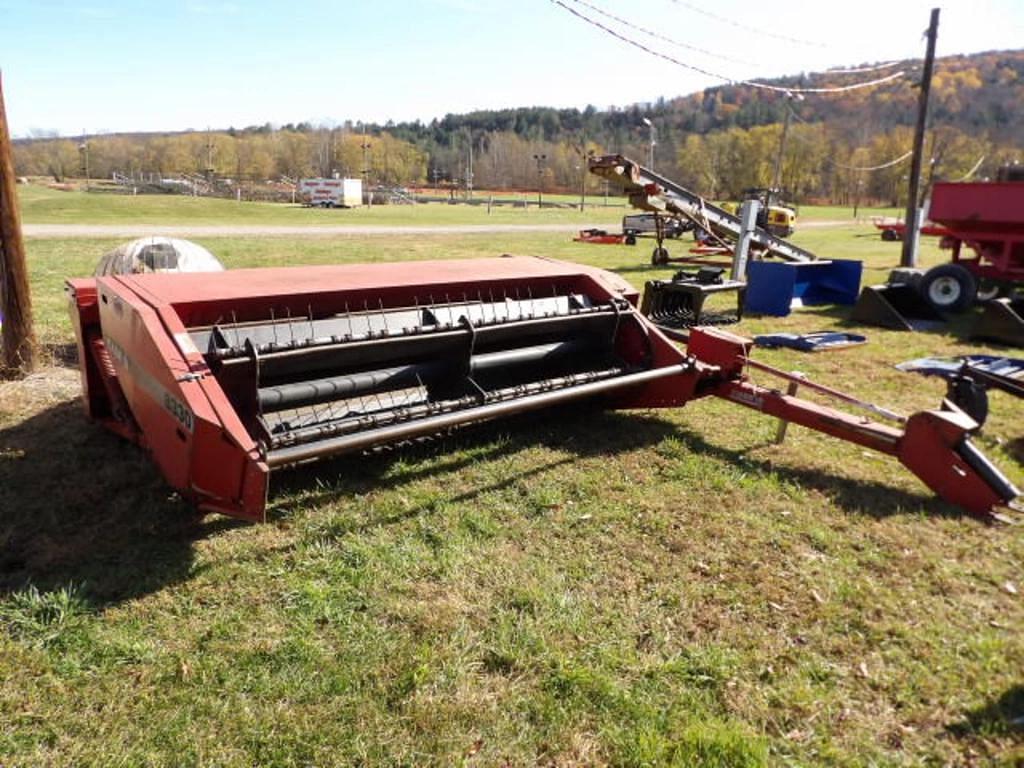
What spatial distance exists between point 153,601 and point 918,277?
1162 cm

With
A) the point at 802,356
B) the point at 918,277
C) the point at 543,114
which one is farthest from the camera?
the point at 543,114

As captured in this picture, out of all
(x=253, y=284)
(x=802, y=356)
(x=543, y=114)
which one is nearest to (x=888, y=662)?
(x=253, y=284)

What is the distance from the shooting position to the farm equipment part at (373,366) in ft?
11.2

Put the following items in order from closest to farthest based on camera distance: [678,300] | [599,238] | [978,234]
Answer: [678,300], [978,234], [599,238]

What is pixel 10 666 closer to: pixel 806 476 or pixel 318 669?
pixel 318 669

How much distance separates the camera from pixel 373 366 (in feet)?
15.0

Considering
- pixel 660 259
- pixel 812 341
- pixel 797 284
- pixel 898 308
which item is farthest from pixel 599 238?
pixel 812 341

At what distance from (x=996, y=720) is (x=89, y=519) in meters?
4.13

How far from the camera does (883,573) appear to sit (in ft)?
11.5

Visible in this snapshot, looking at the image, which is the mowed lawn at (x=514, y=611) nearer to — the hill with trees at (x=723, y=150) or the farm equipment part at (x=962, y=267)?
the farm equipment part at (x=962, y=267)

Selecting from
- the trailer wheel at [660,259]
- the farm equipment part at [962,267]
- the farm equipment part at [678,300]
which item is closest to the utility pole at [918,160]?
the farm equipment part at [962,267]

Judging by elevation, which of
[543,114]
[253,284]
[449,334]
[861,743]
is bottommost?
A: [861,743]

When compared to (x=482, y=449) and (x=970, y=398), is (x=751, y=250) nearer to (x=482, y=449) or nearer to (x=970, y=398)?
(x=970, y=398)

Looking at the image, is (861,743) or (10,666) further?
(10,666)
